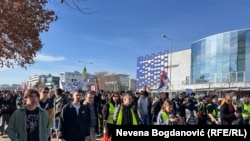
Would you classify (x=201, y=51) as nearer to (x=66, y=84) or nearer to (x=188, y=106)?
(x=66, y=84)

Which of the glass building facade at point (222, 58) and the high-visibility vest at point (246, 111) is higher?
the glass building facade at point (222, 58)

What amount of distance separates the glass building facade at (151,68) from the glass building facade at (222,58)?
9.40 m

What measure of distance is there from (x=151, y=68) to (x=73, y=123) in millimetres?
85775

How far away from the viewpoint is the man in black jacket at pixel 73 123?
785 centimetres

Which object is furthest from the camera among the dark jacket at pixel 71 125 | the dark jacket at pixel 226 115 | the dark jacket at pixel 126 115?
the dark jacket at pixel 226 115

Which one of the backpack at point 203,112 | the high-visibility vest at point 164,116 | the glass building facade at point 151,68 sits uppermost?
the glass building facade at point 151,68

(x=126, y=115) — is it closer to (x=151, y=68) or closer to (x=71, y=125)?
(x=71, y=125)

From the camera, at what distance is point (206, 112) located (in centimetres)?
1597

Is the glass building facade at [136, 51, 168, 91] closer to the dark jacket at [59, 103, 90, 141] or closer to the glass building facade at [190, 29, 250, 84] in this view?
the glass building facade at [190, 29, 250, 84]

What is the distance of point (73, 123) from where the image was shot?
792 centimetres

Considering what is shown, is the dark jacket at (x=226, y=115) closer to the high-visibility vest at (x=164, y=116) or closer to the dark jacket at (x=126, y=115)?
the high-visibility vest at (x=164, y=116)

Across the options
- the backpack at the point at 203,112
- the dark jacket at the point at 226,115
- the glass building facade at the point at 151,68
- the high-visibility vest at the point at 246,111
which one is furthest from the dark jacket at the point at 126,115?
the glass building facade at the point at 151,68

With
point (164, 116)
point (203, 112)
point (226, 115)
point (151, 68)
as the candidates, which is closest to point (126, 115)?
point (164, 116)

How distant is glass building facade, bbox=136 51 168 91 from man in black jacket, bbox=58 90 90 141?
80.7m
